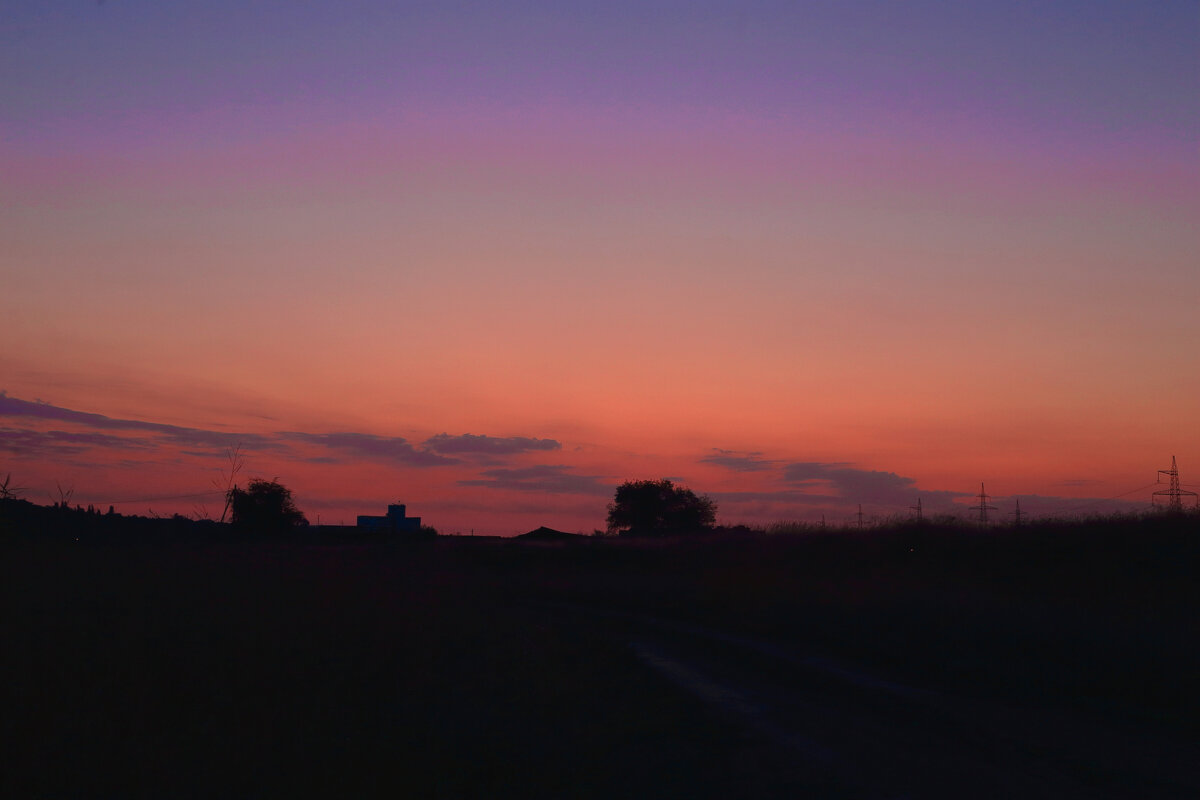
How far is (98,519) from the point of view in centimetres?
4306

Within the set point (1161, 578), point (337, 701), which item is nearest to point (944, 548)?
point (1161, 578)

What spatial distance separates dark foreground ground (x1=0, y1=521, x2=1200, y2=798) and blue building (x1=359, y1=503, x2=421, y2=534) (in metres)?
76.3

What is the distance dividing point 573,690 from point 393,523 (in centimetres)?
9556

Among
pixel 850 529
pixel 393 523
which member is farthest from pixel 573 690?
pixel 393 523

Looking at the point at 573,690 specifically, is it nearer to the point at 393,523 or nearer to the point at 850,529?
the point at 850,529

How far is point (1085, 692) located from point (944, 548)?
27363 mm

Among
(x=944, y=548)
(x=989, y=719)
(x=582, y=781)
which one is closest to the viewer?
(x=582, y=781)

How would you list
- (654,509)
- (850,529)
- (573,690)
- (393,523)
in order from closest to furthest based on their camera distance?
(573,690) → (850,529) → (393,523) → (654,509)

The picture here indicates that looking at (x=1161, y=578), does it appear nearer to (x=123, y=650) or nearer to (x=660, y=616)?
(x=660, y=616)

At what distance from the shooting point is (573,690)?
14242mm

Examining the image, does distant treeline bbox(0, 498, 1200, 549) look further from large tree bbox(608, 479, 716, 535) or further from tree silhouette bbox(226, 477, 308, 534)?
large tree bbox(608, 479, 716, 535)

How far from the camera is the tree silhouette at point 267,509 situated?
100000 mm

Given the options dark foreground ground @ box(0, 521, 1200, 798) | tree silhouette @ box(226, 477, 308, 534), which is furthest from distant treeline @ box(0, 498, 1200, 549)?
tree silhouette @ box(226, 477, 308, 534)

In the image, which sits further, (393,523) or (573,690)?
(393,523)
